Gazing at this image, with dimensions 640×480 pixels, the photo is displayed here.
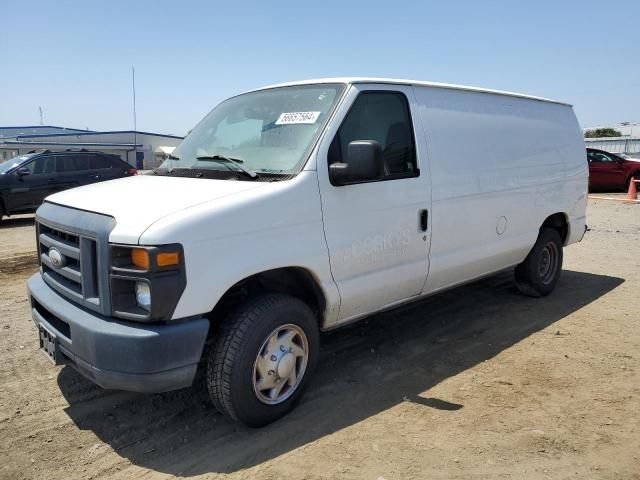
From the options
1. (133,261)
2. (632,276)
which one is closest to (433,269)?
(133,261)

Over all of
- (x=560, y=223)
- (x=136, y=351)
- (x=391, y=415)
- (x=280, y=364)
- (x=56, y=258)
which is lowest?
(x=391, y=415)

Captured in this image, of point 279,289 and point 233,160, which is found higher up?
point 233,160

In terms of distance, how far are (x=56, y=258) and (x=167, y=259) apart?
3.39 feet

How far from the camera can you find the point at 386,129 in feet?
13.0

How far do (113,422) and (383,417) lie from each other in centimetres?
177

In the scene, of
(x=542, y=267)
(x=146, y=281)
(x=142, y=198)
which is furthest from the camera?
(x=542, y=267)

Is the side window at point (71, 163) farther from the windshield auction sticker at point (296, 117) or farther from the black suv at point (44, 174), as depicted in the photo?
the windshield auction sticker at point (296, 117)

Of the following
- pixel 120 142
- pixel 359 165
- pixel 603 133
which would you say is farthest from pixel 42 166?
pixel 603 133

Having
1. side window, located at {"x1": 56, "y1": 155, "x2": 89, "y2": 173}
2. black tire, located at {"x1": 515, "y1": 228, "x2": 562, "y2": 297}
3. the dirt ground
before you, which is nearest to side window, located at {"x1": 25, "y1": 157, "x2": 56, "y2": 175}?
side window, located at {"x1": 56, "y1": 155, "x2": 89, "y2": 173}

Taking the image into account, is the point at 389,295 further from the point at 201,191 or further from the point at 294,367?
the point at 201,191

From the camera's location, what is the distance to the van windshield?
138 inches

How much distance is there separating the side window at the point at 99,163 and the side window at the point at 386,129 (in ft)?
37.6

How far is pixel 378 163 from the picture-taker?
3.37 metres

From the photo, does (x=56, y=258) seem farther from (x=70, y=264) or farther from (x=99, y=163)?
(x=99, y=163)
